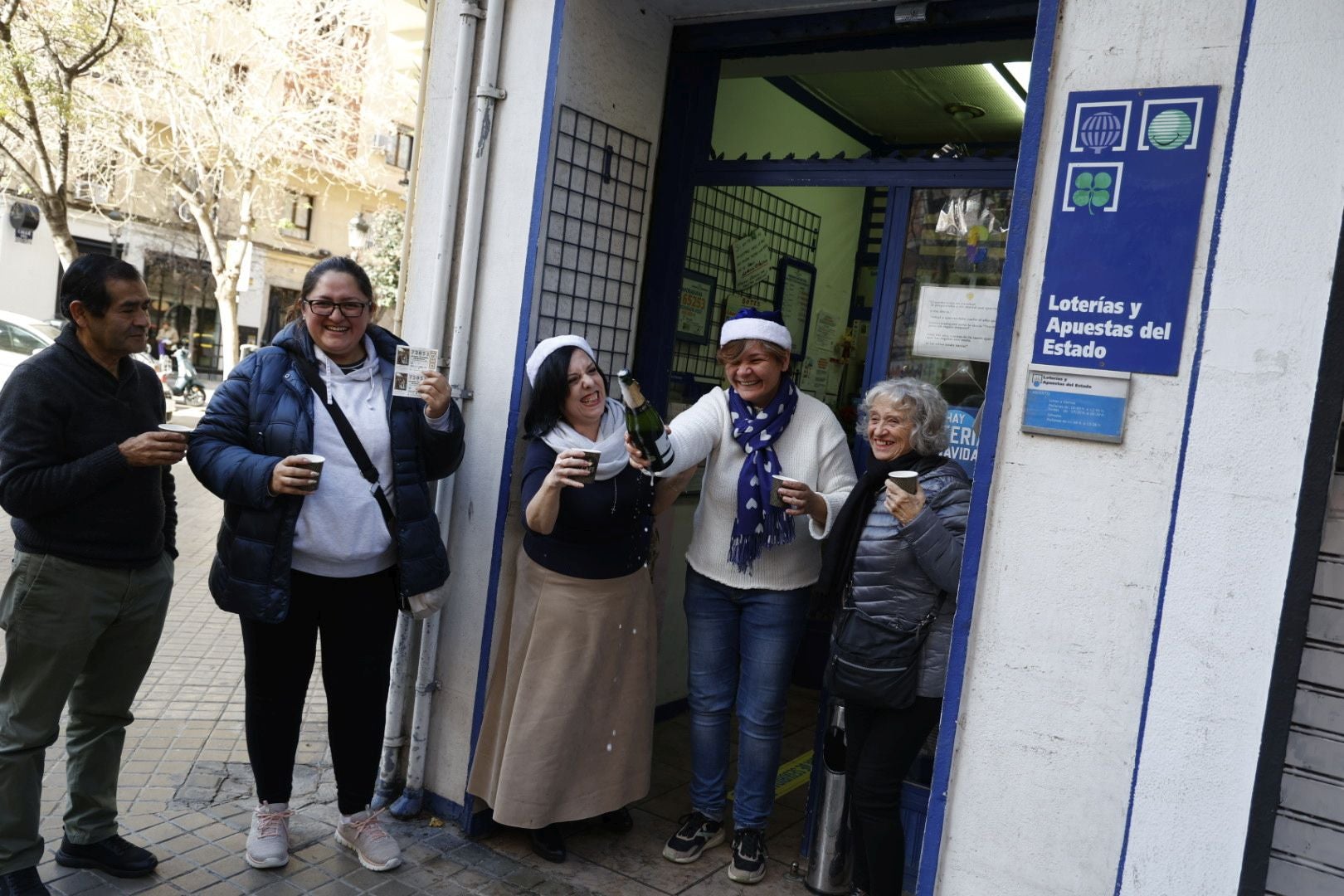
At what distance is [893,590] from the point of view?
10.2 ft

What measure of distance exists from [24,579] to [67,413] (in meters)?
0.53

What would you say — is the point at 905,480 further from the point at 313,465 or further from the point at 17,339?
the point at 17,339

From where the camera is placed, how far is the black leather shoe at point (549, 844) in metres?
3.73

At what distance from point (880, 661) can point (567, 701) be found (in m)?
1.16

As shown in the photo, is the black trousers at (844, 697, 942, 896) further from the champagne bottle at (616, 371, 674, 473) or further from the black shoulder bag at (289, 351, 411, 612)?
the black shoulder bag at (289, 351, 411, 612)

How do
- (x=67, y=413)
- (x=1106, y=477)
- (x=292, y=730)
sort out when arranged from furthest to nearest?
(x=292, y=730) → (x=67, y=413) → (x=1106, y=477)

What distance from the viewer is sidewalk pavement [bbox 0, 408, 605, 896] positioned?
3.44 metres

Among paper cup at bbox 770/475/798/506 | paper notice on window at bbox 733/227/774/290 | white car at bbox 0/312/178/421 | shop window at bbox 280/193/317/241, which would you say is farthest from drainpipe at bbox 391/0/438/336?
shop window at bbox 280/193/317/241

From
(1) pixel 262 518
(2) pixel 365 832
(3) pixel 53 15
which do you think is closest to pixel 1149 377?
(1) pixel 262 518

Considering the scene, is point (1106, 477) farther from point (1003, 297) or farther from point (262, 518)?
point (262, 518)

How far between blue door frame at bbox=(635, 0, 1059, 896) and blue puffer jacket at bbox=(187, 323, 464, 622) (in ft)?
4.04

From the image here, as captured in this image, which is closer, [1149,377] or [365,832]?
[1149,377]

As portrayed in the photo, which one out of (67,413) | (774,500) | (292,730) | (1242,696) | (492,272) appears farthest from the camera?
(492,272)

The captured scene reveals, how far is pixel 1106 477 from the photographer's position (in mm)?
2543
